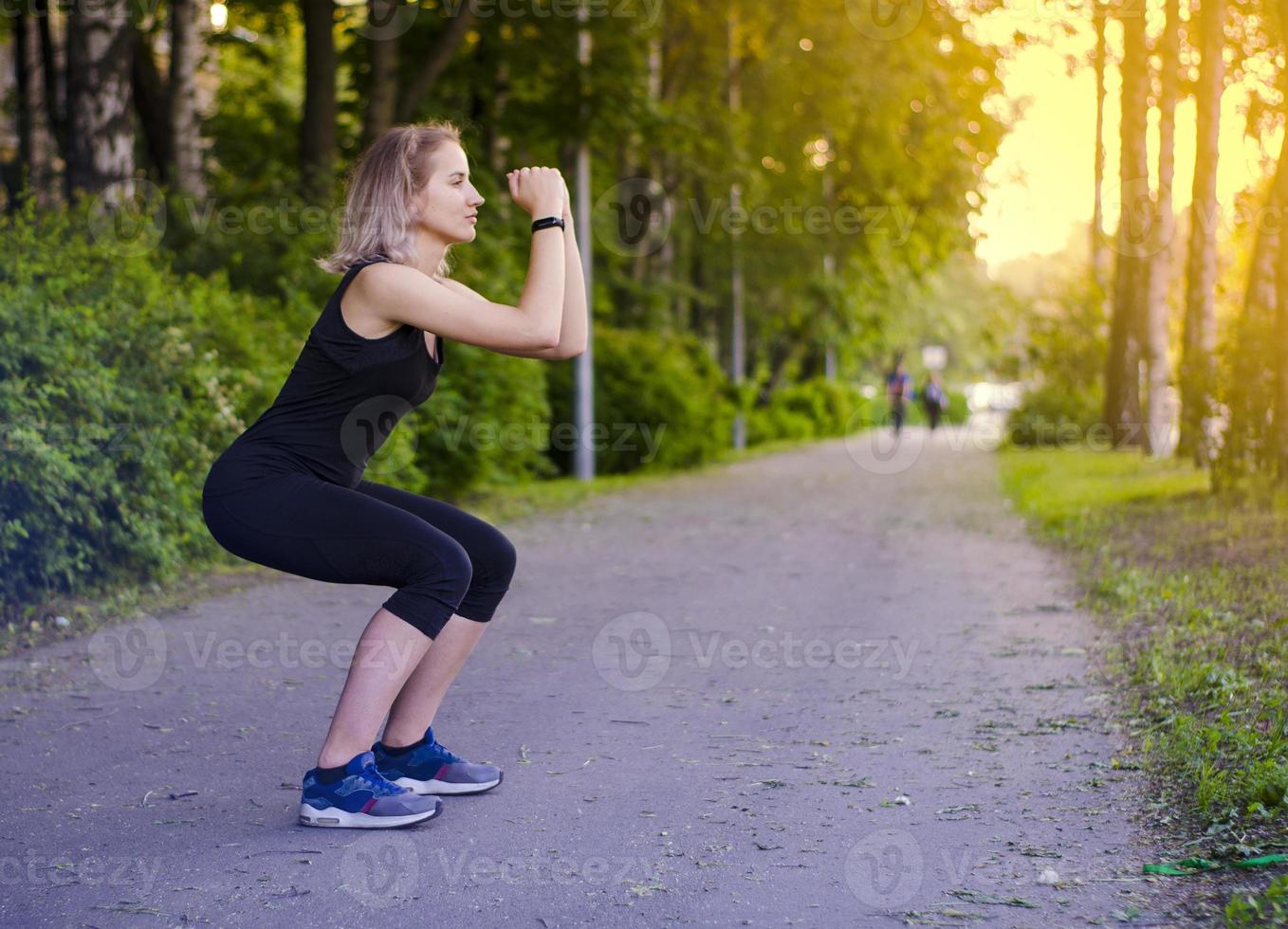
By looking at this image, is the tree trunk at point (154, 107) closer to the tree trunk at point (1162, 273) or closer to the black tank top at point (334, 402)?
the tree trunk at point (1162, 273)

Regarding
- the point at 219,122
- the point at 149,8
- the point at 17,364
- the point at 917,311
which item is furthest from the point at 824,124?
the point at 917,311

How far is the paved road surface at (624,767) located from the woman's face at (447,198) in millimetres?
1714

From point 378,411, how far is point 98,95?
10125mm

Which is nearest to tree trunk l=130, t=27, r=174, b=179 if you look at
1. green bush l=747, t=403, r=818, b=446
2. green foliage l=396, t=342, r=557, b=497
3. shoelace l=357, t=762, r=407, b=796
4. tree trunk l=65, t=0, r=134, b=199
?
tree trunk l=65, t=0, r=134, b=199

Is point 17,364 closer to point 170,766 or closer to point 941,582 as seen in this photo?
point 170,766

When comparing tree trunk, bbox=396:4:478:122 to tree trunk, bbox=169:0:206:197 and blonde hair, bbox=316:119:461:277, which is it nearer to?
tree trunk, bbox=169:0:206:197

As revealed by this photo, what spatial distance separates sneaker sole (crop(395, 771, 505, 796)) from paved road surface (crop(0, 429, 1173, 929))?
0.12ft

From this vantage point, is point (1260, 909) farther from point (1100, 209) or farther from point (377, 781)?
point (1100, 209)

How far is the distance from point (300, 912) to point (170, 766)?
1.75m

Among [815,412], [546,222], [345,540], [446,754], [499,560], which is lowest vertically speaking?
[815,412]

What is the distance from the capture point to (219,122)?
25109mm

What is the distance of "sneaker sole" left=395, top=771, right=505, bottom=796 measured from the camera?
4.90 meters

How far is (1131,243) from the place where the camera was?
85.0 feet

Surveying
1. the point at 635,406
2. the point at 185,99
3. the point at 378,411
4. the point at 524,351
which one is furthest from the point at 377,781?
the point at 635,406
